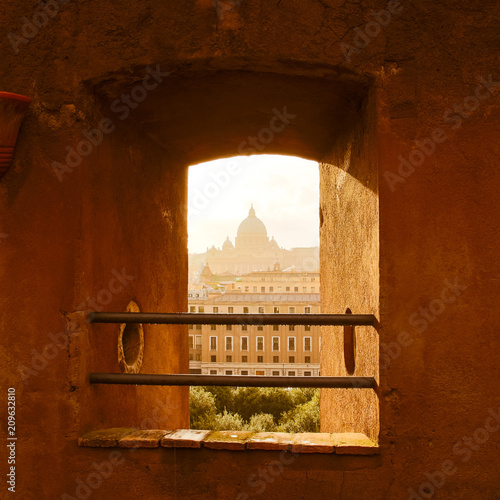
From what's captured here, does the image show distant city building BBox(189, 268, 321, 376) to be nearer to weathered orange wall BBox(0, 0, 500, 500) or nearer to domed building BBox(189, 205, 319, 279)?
weathered orange wall BBox(0, 0, 500, 500)

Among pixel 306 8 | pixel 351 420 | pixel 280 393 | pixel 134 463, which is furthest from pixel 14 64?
pixel 280 393

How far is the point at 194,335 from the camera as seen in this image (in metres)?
34.7

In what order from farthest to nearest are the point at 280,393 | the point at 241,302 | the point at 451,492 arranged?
the point at 241,302 → the point at 280,393 → the point at 451,492

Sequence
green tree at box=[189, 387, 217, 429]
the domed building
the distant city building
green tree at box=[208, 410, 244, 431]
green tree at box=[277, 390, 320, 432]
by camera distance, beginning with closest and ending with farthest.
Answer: green tree at box=[208, 410, 244, 431], green tree at box=[277, 390, 320, 432], green tree at box=[189, 387, 217, 429], the distant city building, the domed building

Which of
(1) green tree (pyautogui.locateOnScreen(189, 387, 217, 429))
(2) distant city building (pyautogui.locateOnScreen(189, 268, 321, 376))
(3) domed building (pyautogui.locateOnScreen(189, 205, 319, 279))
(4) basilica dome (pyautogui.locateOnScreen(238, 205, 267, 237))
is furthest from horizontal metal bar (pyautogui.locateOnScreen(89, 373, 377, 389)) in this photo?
(4) basilica dome (pyautogui.locateOnScreen(238, 205, 267, 237))

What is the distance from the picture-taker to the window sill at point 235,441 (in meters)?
1.89

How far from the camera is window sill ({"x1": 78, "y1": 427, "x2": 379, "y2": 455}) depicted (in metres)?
1.89

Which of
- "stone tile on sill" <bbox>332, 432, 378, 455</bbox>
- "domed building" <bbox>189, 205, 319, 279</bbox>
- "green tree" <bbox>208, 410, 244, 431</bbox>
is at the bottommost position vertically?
"green tree" <bbox>208, 410, 244, 431</bbox>

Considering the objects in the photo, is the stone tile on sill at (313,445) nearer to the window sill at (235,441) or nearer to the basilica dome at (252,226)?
the window sill at (235,441)

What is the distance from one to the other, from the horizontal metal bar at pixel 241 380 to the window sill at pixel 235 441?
23 cm

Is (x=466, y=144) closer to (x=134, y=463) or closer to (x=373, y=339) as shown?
(x=373, y=339)

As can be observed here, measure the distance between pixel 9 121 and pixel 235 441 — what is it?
1.77 meters

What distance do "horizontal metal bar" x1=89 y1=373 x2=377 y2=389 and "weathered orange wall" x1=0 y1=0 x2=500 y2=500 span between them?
0.37ft

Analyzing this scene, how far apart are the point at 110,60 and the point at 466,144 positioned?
1693mm
